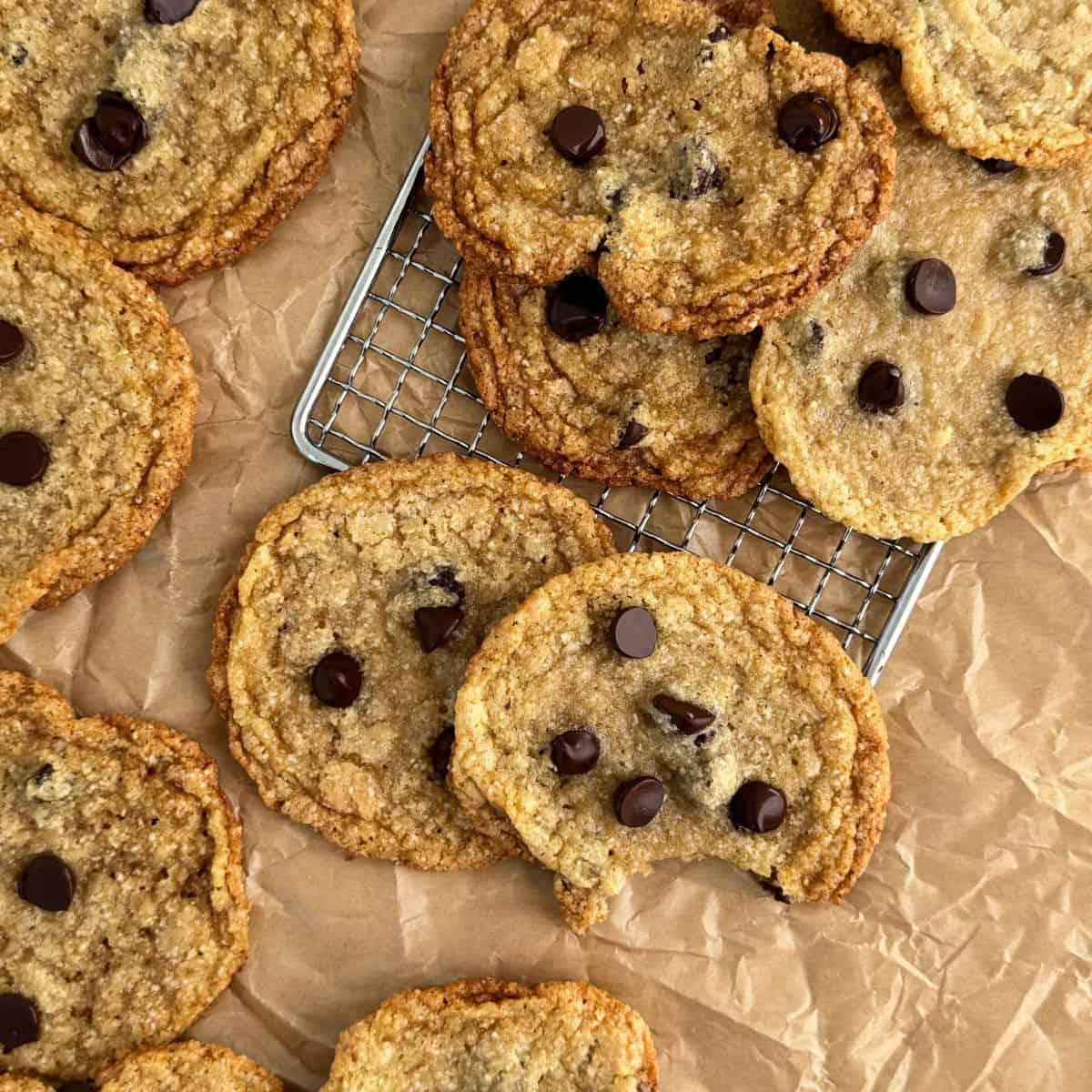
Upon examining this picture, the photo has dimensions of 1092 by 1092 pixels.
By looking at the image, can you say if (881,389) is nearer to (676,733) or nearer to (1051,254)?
(1051,254)

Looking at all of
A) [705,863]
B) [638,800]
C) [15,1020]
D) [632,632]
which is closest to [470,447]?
[632,632]

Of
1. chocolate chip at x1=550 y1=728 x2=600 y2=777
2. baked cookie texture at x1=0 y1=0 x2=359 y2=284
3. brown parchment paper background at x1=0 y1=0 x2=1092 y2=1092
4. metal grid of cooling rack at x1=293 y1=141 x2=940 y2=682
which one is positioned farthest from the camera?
metal grid of cooling rack at x1=293 y1=141 x2=940 y2=682

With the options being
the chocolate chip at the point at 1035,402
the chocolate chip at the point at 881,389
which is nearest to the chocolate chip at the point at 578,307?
the chocolate chip at the point at 881,389

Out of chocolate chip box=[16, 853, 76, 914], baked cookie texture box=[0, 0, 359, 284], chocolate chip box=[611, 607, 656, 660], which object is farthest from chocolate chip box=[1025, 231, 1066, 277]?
chocolate chip box=[16, 853, 76, 914]

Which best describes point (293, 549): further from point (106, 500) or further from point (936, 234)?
point (936, 234)

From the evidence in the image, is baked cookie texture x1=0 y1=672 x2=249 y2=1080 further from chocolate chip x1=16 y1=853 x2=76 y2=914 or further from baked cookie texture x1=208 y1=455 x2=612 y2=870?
baked cookie texture x1=208 y1=455 x2=612 y2=870

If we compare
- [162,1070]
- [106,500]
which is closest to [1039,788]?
[162,1070]
